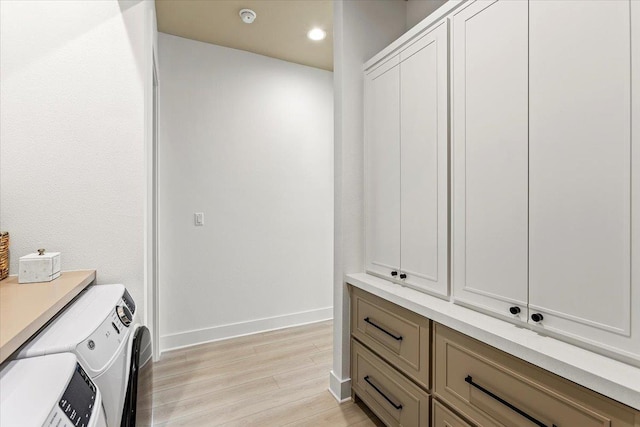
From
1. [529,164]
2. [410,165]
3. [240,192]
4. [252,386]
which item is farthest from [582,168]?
[240,192]

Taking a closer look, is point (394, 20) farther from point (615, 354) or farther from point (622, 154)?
point (615, 354)

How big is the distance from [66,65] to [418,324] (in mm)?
1864

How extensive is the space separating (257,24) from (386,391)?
2696 mm

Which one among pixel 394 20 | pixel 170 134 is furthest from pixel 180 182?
pixel 394 20

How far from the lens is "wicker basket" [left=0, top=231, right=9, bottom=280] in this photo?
1177mm

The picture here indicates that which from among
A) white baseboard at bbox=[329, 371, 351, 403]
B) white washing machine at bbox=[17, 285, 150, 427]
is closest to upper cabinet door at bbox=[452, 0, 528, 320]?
white baseboard at bbox=[329, 371, 351, 403]

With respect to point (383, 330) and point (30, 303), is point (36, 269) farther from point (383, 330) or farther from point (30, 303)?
point (383, 330)

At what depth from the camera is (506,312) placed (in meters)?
1.17

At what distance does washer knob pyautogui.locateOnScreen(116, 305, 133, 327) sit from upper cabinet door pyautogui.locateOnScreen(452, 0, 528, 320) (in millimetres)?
1314

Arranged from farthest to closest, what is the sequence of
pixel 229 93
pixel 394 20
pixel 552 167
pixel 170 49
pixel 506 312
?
pixel 229 93
pixel 170 49
pixel 394 20
pixel 506 312
pixel 552 167

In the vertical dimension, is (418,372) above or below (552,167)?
below

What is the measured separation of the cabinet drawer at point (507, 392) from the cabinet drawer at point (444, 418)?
0.12 ft

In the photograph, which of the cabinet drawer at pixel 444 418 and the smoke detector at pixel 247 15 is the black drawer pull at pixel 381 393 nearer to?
the cabinet drawer at pixel 444 418

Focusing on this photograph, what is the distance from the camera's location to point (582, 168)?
0.96 metres
